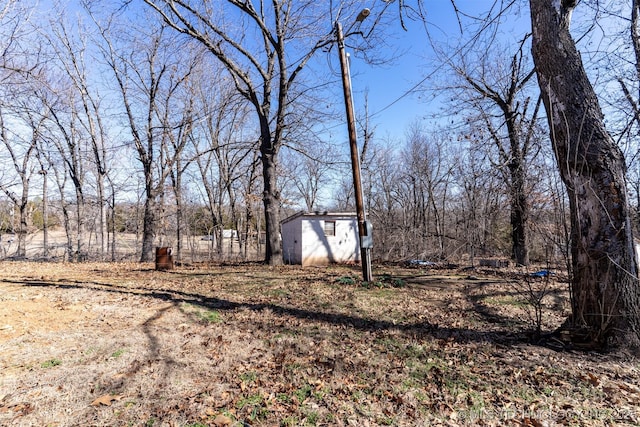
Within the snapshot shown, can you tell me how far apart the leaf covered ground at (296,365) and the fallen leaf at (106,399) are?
0.6 inches

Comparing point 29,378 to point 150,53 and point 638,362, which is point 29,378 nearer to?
point 638,362

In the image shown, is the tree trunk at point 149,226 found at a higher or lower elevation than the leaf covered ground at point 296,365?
higher

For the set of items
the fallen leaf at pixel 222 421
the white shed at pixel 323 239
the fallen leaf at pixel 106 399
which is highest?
the white shed at pixel 323 239

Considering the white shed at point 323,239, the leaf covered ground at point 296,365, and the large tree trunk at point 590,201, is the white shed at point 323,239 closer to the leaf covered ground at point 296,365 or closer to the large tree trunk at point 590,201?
the leaf covered ground at point 296,365

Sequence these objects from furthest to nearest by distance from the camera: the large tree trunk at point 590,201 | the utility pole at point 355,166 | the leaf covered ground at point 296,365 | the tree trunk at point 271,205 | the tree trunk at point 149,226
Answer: the tree trunk at point 149,226 → the tree trunk at point 271,205 → the utility pole at point 355,166 → the large tree trunk at point 590,201 → the leaf covered ground at point 296,365

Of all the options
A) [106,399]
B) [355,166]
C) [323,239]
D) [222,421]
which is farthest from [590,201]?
[323,239]

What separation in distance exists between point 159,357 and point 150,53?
52.9 ft

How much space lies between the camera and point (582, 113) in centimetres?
350

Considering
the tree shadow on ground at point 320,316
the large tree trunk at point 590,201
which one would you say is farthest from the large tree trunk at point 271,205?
the large tree trunk at point 590,201

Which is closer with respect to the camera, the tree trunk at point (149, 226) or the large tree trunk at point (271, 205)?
the large tree trunk at point (271, 205)

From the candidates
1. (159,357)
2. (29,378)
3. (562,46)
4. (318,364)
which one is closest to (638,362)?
(318,364)

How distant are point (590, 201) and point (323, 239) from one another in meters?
11.1

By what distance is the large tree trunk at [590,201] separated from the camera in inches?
129

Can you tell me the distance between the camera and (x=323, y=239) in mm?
14070
